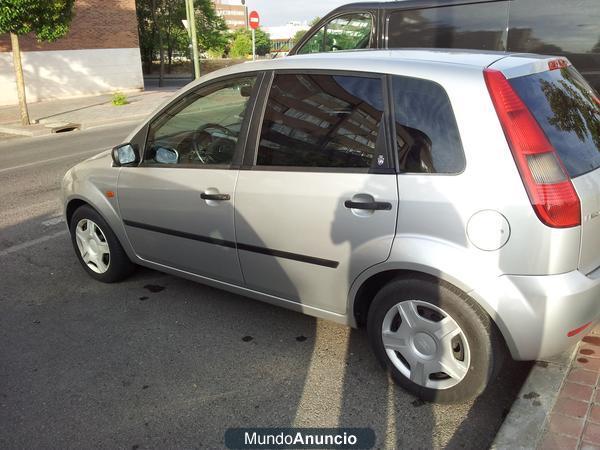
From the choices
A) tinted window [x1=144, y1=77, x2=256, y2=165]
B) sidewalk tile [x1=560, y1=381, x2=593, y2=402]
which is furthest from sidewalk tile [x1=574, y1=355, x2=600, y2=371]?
tinted window [x1=144, y1=77, x2=256, y2=165]

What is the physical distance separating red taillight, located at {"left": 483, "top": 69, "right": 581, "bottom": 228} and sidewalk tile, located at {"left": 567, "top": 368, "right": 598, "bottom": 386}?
2.95 ft

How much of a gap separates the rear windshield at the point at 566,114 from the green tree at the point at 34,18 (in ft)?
42.4

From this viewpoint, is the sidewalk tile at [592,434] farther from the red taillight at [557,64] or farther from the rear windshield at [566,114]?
the red taillight at [557,64]

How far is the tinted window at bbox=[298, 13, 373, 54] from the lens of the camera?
8.53 m

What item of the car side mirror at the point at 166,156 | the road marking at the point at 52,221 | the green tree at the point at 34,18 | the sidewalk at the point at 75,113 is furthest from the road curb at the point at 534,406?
the sidewalk at the point at 75,113

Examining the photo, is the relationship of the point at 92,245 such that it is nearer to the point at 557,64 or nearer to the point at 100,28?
the point at 557,64

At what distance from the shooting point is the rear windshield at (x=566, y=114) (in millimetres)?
2520

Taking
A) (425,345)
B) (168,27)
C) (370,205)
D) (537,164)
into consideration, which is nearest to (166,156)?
(370,205)

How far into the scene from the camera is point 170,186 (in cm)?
358

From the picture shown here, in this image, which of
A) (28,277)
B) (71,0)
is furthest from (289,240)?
(71,0)

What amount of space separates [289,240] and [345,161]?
551 mm

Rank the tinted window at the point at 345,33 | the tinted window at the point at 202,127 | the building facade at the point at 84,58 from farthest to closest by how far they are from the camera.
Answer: the building facade at the point at 84,58
the tinted window at the point at 345,33
the tinted window at the point at 202,127

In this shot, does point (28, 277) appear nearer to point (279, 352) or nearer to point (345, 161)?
point (279, 352)

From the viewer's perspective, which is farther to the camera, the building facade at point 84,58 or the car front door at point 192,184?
the building facade at point 84,58
